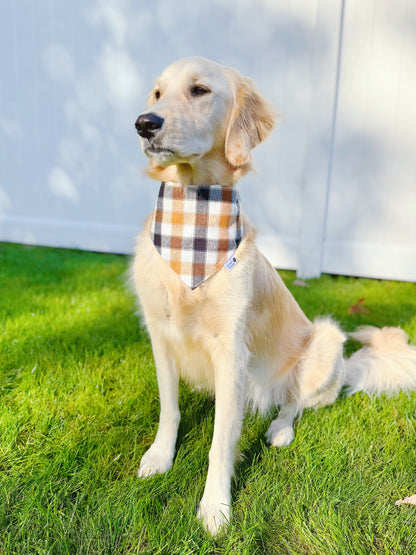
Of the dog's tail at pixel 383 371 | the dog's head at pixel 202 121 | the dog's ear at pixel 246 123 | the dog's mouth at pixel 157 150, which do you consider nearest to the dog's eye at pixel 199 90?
the dog's head at pixel 202 121

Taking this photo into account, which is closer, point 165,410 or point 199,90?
point 199,90

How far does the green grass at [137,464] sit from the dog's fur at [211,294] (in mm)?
100

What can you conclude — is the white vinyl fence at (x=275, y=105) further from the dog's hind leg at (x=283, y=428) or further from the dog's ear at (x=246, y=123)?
the dog's ear at (x=246, y=123)

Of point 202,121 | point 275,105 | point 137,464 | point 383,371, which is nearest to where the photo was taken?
point 202,121

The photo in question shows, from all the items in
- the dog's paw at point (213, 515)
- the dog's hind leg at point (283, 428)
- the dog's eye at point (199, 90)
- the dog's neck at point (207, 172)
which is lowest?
the dog's hind leg at point (283, 428)

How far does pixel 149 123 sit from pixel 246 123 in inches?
16.2

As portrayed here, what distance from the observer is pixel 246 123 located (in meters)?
1.72

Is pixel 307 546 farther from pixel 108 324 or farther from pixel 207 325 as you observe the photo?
pixel 108 324

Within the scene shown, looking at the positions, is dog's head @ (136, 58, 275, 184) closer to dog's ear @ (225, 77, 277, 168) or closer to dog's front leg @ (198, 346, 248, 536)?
dog's ear @ (225, 77, 277, 168)

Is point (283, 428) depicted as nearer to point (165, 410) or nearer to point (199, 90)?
point (165, 410)

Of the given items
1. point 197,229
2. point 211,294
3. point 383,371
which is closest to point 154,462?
point 211,294

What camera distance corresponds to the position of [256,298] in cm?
189

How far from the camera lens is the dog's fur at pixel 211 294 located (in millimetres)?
1615

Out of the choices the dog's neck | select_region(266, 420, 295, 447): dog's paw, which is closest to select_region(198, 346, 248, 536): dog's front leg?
select_region(266, 420, 295, 447): dog's paw
